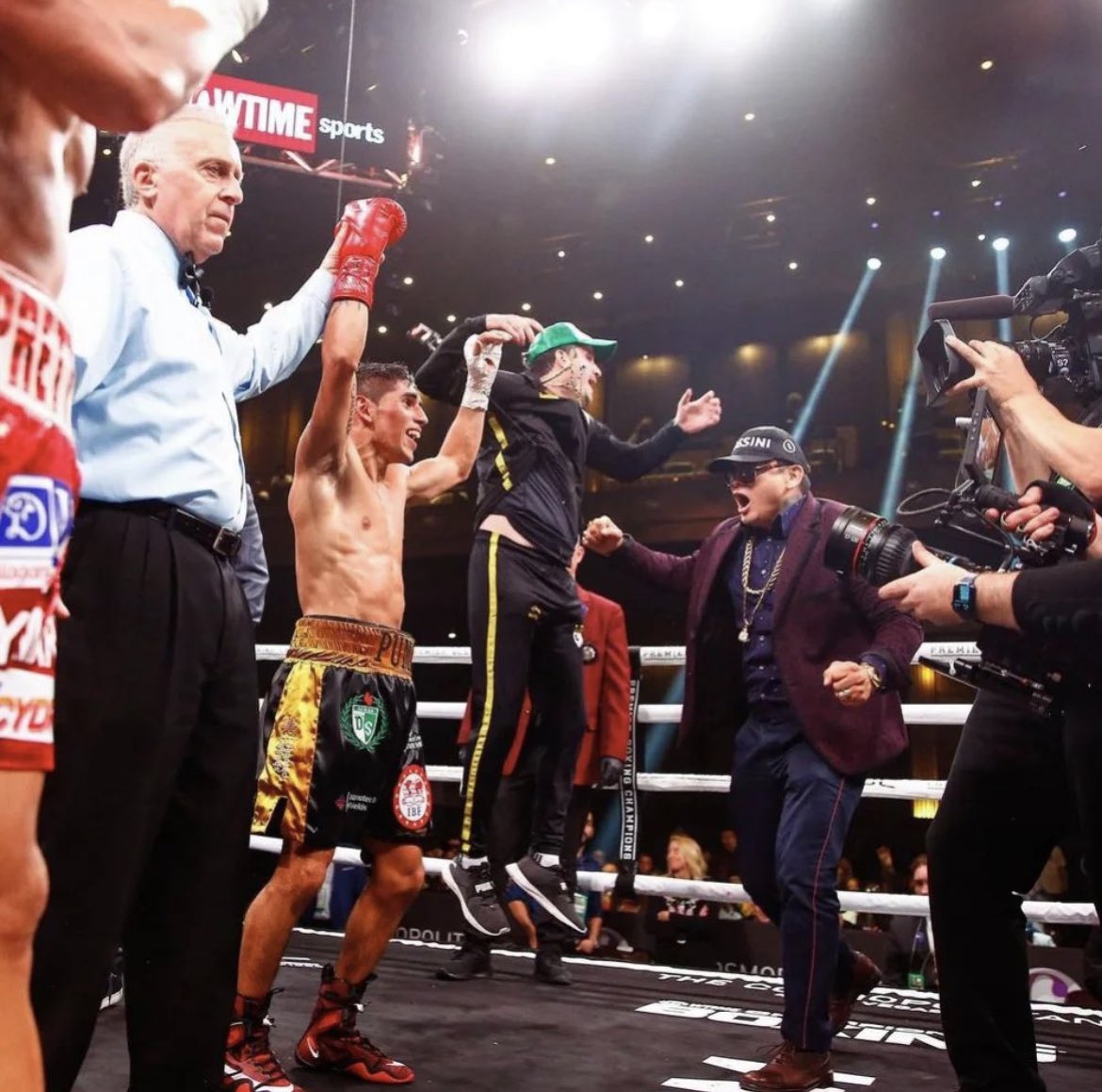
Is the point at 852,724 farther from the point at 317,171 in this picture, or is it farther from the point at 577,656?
the point at 317,171

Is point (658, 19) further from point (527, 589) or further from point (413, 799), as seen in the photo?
point (413, 799)

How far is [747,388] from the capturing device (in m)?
14.8

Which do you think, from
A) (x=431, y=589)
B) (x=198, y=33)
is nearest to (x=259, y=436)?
(x=431, y=589)

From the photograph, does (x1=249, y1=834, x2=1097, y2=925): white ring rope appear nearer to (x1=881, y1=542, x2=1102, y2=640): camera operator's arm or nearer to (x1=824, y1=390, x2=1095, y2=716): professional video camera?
(x1=824, y1=390, x2=1095, y2=716): professional video camera

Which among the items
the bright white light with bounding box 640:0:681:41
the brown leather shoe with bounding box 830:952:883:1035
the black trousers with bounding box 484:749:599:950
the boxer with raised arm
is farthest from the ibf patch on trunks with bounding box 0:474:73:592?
the bright white light with bounding box 640:0:681:41

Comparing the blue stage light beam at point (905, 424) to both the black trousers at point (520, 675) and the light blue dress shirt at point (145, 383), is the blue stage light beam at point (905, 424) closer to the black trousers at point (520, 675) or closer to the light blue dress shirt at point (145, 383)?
the black trousers at point (520, 675)

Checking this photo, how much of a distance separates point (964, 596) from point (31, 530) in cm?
147

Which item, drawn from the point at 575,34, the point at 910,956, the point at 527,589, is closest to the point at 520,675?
the point at 527,589

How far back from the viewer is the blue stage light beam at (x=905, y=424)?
1230 cm

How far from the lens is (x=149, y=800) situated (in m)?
1.45

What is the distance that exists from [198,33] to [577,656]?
8.68ft

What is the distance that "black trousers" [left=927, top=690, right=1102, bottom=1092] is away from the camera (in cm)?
190

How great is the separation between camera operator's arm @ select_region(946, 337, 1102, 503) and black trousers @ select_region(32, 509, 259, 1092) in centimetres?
136

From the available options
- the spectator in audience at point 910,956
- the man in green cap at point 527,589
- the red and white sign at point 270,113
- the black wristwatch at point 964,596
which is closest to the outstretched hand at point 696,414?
the man in green cap at point 527,589
